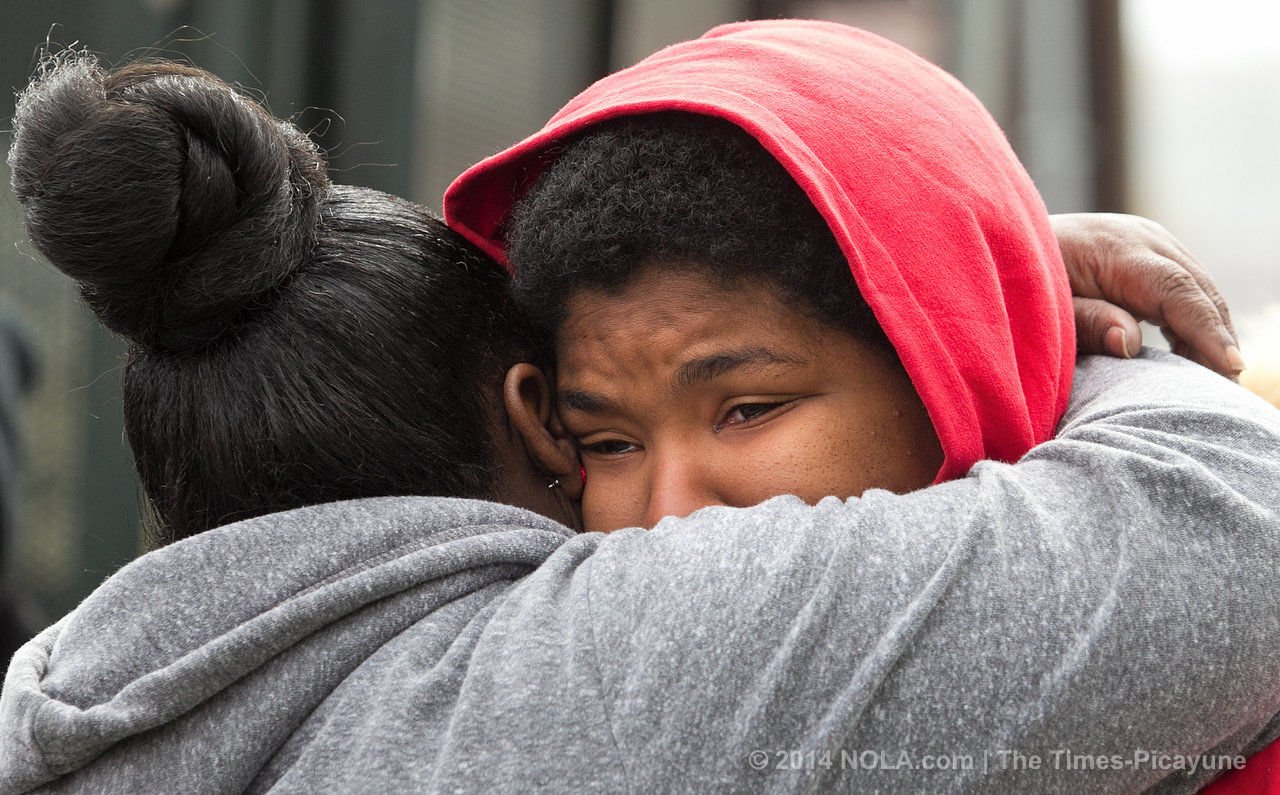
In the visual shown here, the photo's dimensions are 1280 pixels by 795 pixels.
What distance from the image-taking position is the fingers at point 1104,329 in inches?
49.7

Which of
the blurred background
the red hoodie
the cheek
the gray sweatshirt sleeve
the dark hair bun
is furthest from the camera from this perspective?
the blurred background

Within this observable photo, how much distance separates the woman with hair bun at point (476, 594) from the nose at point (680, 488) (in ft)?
0.46

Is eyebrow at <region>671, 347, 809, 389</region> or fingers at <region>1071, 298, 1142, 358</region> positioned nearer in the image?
eyebrow at <region>671, 347, 809, 389</region>

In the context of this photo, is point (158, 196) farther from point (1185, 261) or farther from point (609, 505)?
point (1185, 261)

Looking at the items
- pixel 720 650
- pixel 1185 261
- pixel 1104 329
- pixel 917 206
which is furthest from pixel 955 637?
pixel 1185 261

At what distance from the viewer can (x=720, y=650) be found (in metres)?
0.75

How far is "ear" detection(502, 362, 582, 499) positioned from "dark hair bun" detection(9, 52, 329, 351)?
0.78 ft

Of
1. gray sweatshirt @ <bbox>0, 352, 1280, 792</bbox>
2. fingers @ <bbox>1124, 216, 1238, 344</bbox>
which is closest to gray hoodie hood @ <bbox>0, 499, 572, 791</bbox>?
gray sweatshirt @ <bbox>0, 352, 1280, 792</bbox>

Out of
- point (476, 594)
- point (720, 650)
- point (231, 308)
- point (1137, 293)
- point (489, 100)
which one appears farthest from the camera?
point (489, 100)

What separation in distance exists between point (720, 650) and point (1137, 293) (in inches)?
30.5

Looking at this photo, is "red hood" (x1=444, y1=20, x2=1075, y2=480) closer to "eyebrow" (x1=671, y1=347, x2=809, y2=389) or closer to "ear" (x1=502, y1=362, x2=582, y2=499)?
"eyebrow" (x1=671, y1=347, x2=809, y2=389)

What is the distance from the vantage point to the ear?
3.85 feet

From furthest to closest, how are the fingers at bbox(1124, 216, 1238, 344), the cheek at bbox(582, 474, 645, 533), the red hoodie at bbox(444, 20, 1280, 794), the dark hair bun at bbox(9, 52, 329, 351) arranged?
the fingers at bbox(1124, 216, 1238, 344) → the cheek at bbox(582, 474, 645, 533) → the red hoodie at bbox(444, 20, 1280, 794) → the dark hair bun at bbox(9, 52, 329, 351)

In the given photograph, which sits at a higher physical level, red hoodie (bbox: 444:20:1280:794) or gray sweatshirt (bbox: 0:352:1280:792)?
Result: red hoodie (bbox: 444:20:1280:794)
